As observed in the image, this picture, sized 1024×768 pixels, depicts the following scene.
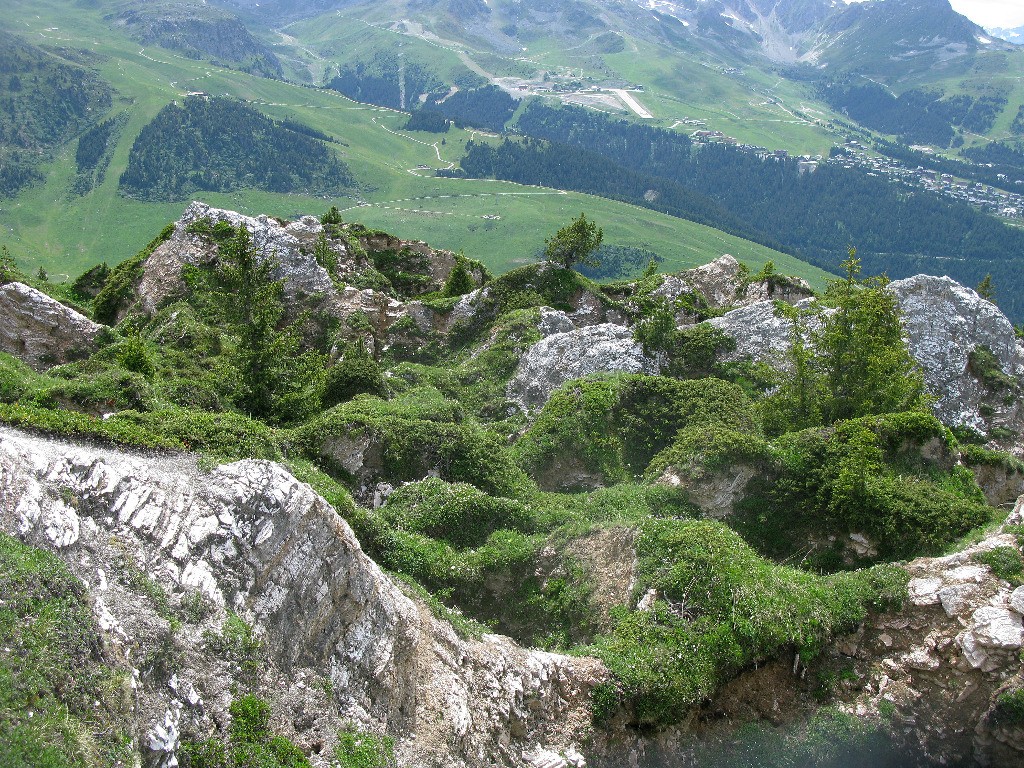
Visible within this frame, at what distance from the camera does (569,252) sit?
178ft

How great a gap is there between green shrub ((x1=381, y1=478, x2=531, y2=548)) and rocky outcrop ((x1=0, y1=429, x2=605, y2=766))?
17.6ft

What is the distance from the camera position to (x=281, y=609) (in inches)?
551

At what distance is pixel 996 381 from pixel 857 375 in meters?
15.8

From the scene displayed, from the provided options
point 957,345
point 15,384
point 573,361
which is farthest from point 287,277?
point 957,345

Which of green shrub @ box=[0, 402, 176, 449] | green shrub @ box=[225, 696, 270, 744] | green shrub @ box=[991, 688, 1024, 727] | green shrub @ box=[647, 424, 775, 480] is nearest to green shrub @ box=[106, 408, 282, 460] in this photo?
green shrub @ box=[0, 402, 176, 449]

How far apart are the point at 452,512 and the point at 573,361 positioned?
55.9ft

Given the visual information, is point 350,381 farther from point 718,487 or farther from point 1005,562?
point 1005,562

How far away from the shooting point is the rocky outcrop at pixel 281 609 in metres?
12.0

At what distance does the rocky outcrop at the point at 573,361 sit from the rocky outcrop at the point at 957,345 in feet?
57.2

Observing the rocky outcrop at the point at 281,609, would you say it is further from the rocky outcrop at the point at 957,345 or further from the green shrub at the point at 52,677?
the rocky outcrop at the point at 957,345

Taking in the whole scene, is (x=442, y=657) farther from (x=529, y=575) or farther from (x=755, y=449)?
(x=755, y=449)

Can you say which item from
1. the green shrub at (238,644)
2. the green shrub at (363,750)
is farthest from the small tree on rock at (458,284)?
the green shrub at (363,750)

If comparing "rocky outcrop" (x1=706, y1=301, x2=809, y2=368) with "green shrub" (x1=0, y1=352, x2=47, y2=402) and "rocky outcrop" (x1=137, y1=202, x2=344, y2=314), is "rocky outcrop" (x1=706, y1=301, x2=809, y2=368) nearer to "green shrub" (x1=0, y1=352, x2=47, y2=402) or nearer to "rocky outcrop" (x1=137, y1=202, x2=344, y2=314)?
"rocky outcrop" (x1=137, y1=202, x2=344, y2=314)

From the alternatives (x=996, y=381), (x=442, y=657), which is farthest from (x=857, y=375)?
(x=442, y=657)
